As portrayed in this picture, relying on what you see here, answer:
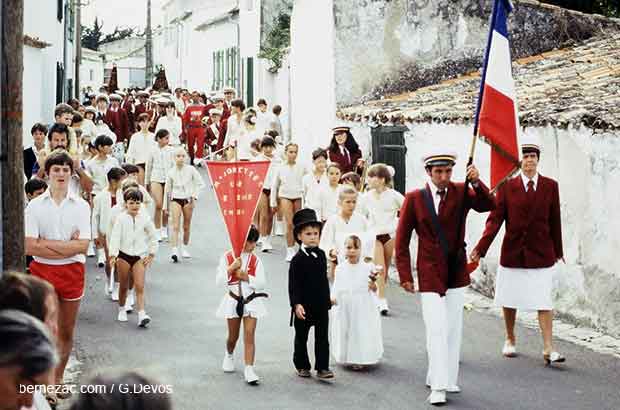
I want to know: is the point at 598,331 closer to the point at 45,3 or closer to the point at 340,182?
the point at 340,182

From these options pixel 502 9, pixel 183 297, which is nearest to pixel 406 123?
pixel 183 297

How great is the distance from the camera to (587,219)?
11.7m

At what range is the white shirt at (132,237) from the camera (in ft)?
38.5

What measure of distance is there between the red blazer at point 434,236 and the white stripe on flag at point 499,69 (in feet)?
2.63

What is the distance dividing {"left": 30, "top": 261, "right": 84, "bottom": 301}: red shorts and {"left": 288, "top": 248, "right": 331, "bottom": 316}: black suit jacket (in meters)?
1.86

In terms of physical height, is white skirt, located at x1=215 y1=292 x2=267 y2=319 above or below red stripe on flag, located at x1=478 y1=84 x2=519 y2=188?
below

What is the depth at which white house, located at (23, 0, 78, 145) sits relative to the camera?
20.6 m

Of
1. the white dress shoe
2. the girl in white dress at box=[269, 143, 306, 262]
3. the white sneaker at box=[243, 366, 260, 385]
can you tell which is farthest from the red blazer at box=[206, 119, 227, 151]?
the white sneaker at box=[243, 366, 260, 385]

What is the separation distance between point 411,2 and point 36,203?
1411 centimetres

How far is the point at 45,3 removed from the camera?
85.9 ft

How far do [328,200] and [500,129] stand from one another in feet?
18.2

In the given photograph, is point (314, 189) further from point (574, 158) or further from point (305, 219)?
point (305, 219)

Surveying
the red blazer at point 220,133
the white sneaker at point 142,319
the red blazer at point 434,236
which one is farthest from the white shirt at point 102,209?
the red blazer at point 220,133

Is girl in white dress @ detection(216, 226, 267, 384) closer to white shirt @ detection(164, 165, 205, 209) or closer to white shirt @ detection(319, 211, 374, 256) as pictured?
white shirt @ detection(319, 211, 374, 256)
